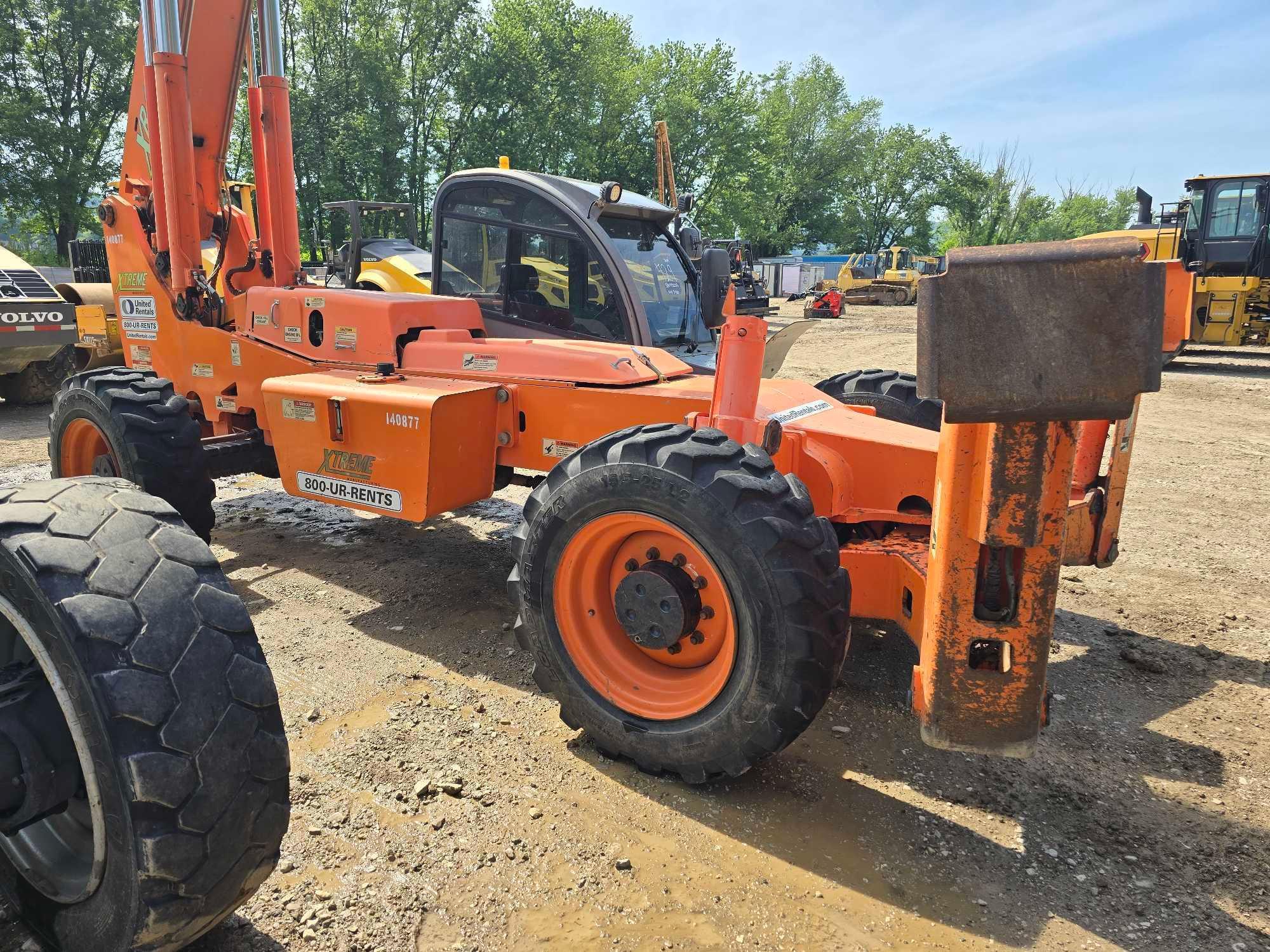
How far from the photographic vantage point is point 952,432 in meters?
2.18

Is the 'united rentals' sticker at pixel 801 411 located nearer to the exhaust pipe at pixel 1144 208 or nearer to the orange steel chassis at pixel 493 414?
the orange steel chassis at pixel 493 414

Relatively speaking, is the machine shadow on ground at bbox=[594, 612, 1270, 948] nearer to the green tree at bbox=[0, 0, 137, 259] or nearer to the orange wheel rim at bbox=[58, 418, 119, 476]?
the orange wheel rim at bbox=[58, 418, 119, 476]

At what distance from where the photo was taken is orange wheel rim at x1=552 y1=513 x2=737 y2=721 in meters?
3.06

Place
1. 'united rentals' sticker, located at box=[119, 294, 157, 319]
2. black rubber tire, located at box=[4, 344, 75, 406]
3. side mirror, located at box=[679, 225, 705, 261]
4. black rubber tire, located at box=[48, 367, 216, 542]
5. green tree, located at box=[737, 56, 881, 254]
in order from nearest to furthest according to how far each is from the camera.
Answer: black rubber tire, located at box=[48, 367, 216, 542], side mirror, located at box=[679, 225, 705, 261], 'united rentals' sticker, located at box=[119, 294, 157, 319], black rubber tire, located at box=[4, 344, 75, 406], green tree, located at box=[737, 56, 881, 254]

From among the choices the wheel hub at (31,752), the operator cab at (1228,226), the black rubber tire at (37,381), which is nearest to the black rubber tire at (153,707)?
the wheel hub at (31,752)

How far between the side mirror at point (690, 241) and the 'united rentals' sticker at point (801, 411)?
5.21 ft

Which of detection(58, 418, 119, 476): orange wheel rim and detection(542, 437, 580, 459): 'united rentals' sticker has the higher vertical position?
detection(542, 437, 580, 459): 'united rentals' sticker

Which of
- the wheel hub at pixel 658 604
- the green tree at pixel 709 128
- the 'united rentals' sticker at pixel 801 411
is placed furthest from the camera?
the green tree at pixel 709 128

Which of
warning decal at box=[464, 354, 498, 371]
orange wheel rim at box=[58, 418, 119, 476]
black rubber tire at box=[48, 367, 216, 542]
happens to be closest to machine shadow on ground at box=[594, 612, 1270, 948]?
warning decal at box=[464, 354, 498, 371]

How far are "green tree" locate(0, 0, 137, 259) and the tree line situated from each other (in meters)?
0.05

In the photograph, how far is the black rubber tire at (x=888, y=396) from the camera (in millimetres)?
4684

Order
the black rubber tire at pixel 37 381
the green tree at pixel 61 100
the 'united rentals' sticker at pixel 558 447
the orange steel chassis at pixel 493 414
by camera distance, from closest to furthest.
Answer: the orange steel chassis at pixel 493 414, the 'united rentals' sticker at pixel 558 447, the black rubber tire at pixel 37 381, the green tree at pixel 61 100

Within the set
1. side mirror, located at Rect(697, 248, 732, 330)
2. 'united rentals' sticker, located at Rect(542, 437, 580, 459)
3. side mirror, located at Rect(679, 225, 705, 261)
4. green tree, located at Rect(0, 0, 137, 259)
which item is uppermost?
green tree, located at Rect(0, 0, 137, 259)

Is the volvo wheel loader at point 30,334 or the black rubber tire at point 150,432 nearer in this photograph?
the black rubber tire at point 150,432
